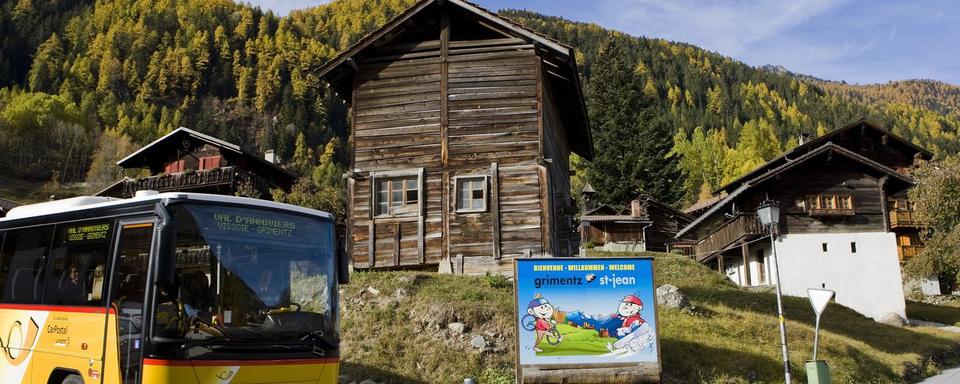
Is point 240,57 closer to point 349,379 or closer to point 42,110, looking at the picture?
point 42,110

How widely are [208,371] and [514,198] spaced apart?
50.3 ft

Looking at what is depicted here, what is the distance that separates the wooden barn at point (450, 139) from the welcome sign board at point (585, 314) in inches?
304

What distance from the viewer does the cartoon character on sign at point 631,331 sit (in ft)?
46.1

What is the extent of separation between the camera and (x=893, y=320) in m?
33.7

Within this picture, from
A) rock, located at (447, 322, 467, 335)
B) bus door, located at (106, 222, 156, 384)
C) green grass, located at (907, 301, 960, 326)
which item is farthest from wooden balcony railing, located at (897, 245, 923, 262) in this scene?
bus door, located at (106, 222, 156, 384)

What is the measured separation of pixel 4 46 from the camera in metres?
147

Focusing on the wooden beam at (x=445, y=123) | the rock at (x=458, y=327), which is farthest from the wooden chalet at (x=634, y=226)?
the rock at (x=458, y=327)

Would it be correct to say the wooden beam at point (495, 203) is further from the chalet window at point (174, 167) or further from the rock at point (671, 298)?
the chalet window at point (174, 167)

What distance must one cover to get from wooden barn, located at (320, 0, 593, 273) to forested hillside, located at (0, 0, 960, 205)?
274 feet

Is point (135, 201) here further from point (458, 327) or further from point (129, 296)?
point (458, 327)

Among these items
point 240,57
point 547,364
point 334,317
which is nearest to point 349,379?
point 547,364

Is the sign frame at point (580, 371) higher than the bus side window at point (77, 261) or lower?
lower

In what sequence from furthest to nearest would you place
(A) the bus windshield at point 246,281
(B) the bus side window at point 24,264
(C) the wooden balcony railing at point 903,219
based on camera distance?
1. (C) the wooden balcony railing at point 903,219
2. (B) the bus side window at point 24,264
3. (A) the bus windshield at point 246,281

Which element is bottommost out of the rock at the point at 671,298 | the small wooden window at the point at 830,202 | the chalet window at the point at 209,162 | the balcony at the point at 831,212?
the rock at the point at 671,298
